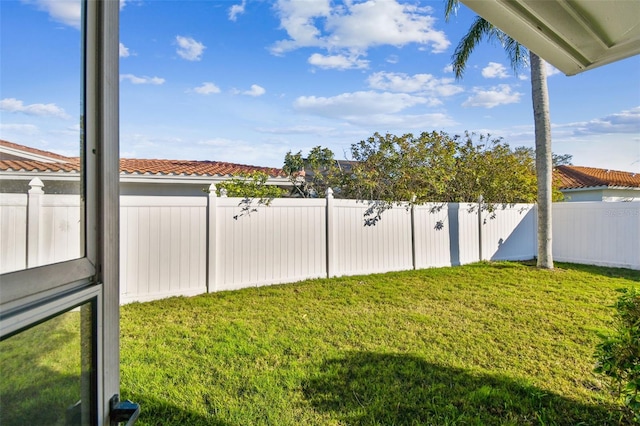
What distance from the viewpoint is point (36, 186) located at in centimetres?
75

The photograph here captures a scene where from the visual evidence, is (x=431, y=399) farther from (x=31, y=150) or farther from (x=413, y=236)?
(x=413, y=236)

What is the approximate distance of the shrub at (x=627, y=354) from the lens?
5.60ft

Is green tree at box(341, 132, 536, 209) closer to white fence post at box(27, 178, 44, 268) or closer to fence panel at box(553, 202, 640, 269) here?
fence panel at box(553, 202, 640, 269)

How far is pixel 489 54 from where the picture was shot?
875 centimetres

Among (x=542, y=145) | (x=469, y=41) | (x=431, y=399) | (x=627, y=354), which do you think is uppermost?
(x=469, y=41)

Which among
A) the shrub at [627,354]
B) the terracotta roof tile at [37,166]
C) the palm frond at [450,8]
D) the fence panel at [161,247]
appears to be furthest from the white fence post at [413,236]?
the terracotta roof tile at [37,166]

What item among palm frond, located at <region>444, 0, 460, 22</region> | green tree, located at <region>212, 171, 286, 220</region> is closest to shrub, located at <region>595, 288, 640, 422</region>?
green tree, located at <region>212, 171, 286, 220</region>

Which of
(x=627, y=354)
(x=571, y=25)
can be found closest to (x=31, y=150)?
(x=571, y=25)

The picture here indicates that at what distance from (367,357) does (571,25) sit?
2.84 meters

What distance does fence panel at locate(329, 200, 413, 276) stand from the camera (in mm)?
6441

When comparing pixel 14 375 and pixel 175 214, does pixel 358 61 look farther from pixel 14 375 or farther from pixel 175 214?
pixel 14 375

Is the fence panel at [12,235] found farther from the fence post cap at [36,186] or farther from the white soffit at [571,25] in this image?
the white soffit at [571,25]

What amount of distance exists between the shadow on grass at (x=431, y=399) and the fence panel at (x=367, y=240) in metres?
3.54

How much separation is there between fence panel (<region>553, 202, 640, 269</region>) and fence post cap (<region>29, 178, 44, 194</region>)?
10167 millimetres
